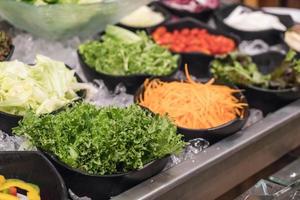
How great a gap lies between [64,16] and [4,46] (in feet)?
1.01

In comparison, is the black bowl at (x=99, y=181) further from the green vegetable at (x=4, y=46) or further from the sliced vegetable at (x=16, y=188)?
the green vegetable at (x=4, y=46)

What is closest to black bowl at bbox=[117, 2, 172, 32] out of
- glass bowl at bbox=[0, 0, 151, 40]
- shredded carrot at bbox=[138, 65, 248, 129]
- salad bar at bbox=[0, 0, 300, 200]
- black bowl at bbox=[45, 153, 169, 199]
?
salad bar at bbox=[0, 0, 300, 200]

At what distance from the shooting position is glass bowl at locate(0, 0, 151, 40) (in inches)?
97.7

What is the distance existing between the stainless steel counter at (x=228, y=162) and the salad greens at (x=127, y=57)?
0.55 m

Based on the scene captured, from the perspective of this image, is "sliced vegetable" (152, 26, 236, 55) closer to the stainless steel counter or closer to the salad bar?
the salad bar

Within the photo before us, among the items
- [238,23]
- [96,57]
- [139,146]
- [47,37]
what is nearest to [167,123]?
[139,146]

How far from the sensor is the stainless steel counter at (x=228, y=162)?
186cm

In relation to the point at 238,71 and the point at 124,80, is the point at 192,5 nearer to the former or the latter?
the point at 238,71

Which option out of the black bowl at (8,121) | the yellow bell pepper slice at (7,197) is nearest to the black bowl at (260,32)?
the black bowl at (8,121)

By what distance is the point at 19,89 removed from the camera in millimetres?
2078

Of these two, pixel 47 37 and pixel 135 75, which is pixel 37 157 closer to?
pixel 135 75

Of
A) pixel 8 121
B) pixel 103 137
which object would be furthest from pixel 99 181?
pixel 8 121

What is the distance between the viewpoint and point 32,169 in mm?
1777

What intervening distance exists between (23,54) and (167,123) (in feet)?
3.59
